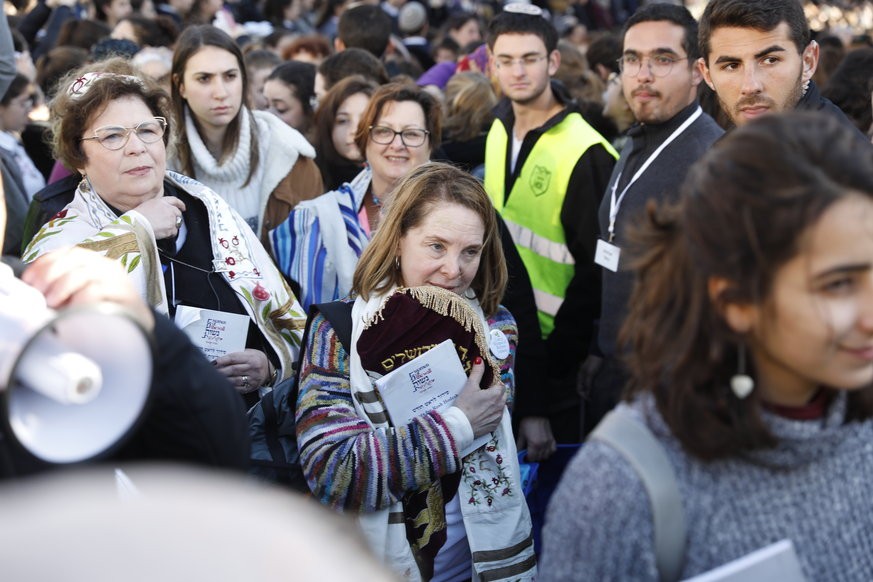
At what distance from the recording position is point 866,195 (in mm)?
1537

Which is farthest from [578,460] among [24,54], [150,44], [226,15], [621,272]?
[226,15]

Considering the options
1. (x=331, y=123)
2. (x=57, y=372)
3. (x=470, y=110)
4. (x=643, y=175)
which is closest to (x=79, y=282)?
(x=57, y=372)

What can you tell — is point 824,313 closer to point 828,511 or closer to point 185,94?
point 828,511

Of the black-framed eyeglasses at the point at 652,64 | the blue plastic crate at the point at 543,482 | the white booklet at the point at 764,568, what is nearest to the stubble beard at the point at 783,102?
the black-framed eyeglasses at the point at 652,64

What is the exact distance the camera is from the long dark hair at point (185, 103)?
4.53 metres

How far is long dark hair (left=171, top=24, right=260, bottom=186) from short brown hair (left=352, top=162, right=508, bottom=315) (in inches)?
64.5

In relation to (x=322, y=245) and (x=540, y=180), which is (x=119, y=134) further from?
(x=540, y=180)

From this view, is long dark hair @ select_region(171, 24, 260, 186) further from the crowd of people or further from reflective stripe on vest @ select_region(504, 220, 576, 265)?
reflective stripe on vest @ select_region(504, 220, 576, 265)

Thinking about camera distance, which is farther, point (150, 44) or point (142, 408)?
point (150, 44)

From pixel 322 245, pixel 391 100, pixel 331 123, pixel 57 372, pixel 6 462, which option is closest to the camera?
pixel 57 372

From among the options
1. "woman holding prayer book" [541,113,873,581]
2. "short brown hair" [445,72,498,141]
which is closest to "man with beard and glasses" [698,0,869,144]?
"woman holding prayer book" [541,113,873,581]

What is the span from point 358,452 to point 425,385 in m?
0.28

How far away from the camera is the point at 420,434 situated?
2656 millimetres

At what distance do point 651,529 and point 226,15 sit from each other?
9396mm
